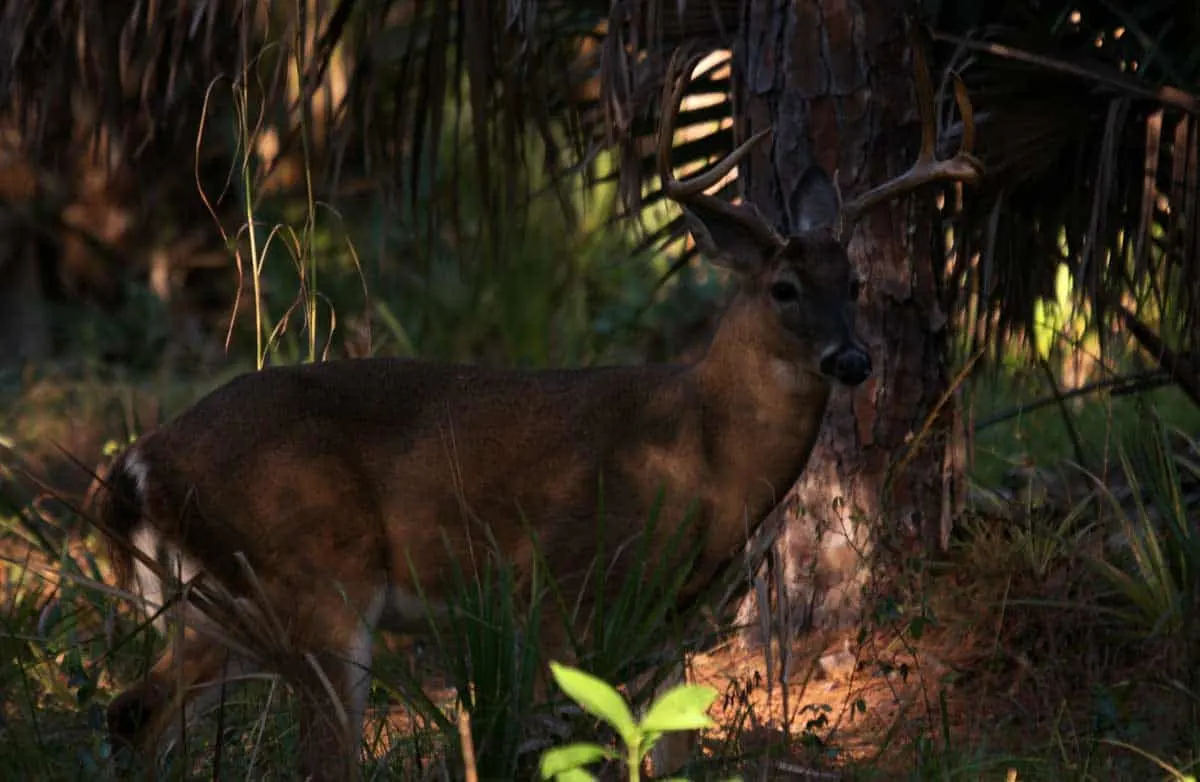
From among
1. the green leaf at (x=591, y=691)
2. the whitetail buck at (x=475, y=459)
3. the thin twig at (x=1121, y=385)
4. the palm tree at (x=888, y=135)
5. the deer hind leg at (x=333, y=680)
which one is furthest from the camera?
the thin twig at (x=1121, y=385)

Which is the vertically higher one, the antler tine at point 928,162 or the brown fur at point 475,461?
the antler tine at point 928,162

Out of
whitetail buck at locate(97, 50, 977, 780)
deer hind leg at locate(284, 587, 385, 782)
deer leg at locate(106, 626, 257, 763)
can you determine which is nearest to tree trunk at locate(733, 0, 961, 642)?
whitetail buck at locate(97, 50, 977, 780)

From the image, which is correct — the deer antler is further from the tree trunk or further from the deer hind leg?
the deer hind leg

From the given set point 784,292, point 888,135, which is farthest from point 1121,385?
point 784,292

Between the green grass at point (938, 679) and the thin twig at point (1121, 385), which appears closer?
the green grass at point (938, 679)

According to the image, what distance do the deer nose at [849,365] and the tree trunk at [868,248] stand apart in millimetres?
699

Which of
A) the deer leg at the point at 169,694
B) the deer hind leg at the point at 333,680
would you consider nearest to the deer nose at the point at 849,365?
the deer hind leg at the point at 333,680

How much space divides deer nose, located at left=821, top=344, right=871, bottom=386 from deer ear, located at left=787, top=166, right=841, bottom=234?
51 centimetres

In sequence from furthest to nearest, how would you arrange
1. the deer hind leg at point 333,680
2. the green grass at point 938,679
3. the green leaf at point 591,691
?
the deer hind leg at point 333,680
the green grass at point 938,679
the green leaf at point 591,691

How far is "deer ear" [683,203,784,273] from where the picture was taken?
468 cm

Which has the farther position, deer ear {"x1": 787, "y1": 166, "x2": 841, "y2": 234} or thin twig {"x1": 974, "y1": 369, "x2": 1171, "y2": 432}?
thin twig {"x1": 974, "y1": 369, "x2": 1171, "y2": 432}

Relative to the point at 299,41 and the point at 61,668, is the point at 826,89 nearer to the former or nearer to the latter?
the point at 299,41

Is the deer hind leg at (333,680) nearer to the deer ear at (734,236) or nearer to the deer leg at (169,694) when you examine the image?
the deer leg at (169,694)

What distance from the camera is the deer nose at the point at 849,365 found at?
14.3 feet
